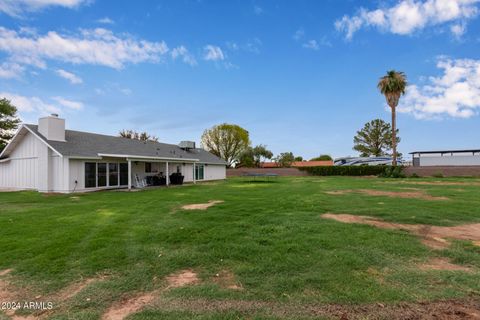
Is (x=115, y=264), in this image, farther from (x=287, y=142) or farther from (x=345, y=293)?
(x=287, y=142)

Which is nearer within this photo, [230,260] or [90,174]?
[230,260]

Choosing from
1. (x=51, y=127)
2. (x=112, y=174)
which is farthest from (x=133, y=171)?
(x=51, y=127)

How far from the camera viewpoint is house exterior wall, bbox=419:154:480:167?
3372 centimetres

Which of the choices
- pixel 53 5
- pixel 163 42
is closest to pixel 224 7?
pixel 163 42

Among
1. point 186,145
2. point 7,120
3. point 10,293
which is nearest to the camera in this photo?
point 10,293

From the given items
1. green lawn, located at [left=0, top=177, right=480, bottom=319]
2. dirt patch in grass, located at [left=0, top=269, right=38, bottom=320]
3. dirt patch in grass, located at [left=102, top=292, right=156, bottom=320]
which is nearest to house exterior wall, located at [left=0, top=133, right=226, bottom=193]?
green lawn, located at [left=0, top=177, right=480, bottom=319]

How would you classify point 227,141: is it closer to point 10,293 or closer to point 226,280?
point 226,280

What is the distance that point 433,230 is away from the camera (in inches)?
253

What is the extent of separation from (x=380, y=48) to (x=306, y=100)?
9.36 meters

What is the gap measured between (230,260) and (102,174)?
16.2 m

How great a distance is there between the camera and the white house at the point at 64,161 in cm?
1664

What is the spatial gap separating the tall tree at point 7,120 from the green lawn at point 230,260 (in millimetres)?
33346

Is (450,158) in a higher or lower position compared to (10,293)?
higher

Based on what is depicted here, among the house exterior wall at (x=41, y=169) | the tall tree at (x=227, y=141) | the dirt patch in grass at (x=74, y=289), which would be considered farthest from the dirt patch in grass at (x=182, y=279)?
the tall tree at (x=227, y=141)
